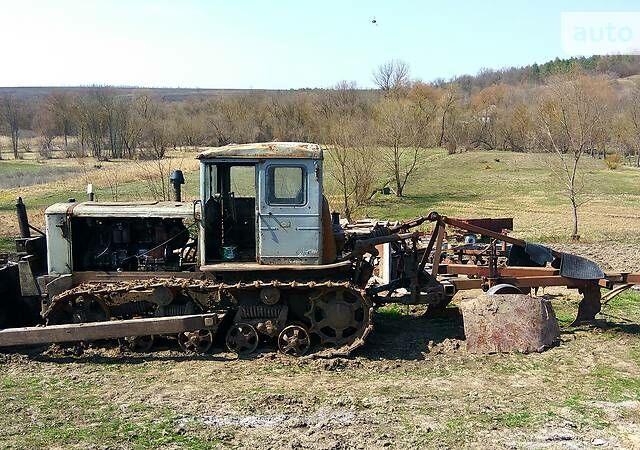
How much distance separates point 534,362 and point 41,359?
23.3ft

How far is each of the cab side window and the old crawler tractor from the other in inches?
0.6

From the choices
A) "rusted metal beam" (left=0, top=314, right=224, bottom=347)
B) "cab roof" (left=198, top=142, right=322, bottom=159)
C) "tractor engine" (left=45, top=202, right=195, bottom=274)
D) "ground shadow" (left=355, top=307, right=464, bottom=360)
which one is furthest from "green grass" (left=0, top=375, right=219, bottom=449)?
"cab roof" (left=198, top=142, right=322, bottom=159)

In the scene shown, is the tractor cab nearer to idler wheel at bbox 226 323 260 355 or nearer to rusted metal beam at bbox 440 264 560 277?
idler wheel at bbox 226 323 260 355

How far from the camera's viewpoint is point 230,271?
9547 millimetres

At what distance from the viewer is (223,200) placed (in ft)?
33.3

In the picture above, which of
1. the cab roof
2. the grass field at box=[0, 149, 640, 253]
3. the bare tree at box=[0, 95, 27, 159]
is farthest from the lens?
the bare tree at box=[0, 95, 27, 159]

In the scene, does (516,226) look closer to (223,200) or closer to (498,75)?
(223,200)

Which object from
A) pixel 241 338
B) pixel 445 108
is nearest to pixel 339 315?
pixel 241 338

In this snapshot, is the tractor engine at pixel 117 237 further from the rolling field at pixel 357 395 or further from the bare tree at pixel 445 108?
the bare tree at pixel 445 108

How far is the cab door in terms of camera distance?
375 inches

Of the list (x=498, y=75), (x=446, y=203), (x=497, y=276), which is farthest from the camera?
(x=498, y=75)

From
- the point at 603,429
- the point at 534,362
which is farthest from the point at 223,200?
the point at 603,429

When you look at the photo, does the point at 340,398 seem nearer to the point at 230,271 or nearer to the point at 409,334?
the point at 230,271

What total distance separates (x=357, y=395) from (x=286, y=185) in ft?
10.4
